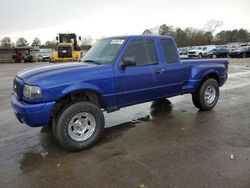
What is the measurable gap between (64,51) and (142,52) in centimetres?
2340

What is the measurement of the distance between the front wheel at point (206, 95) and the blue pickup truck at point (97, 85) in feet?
1.36

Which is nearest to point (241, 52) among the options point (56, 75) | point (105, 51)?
point (105, 51)

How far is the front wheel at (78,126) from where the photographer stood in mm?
4415

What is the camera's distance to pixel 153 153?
4.35 meters

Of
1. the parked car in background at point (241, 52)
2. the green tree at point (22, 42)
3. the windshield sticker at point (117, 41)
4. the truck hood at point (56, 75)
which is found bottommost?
the truck hood at point (56, 75)

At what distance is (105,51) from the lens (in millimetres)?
5371

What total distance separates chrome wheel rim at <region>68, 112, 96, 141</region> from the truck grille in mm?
23687

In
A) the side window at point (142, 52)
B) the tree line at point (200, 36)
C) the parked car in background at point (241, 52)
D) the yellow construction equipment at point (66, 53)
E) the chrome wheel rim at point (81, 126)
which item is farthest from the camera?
the tree line at point (200, 36)

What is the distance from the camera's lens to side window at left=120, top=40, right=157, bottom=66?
5.26 metres

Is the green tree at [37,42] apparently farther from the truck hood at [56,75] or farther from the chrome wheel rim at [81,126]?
the chrome wheel rim at [81,126]

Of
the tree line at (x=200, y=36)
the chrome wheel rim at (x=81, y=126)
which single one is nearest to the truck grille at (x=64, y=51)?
the chrome wheel rim at (x=81, y=126)

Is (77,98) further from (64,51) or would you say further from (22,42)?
(22,42)

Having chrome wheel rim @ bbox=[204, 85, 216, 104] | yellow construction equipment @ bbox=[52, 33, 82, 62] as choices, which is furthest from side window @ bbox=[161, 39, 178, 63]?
yellow construction equipment @ bbox=[52, 33, 82, 62]

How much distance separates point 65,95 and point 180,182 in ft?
7.55
